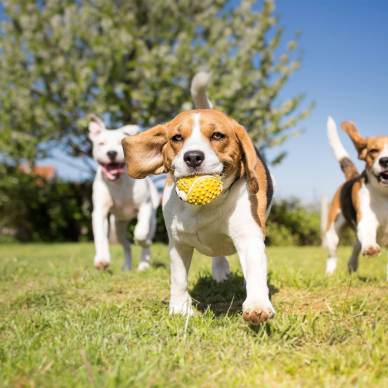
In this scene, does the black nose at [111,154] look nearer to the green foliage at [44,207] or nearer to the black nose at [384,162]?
the black nose at [384,162]

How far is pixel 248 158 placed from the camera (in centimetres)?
311

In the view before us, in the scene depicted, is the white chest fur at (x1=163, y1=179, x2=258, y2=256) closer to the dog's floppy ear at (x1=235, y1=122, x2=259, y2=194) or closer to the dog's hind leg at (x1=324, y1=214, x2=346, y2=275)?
the dog's floppy ear at (x1=235, y1=122, x2=259, y2=194)

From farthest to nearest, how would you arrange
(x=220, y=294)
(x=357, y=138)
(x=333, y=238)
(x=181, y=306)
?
(x=333, y=238) → (x=357, y=138) → (x=220, y=294) → (x=181, y=306)

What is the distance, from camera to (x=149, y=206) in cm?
633

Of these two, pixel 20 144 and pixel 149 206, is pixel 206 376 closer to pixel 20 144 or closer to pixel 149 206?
pixel 149 206

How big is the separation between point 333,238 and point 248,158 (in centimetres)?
380

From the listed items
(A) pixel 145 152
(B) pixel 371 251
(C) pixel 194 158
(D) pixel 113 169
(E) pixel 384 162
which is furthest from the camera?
(D) pixel 113 169

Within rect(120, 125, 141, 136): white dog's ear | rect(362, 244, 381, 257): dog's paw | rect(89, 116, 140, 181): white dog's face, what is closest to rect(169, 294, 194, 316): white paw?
rect(362, 244, 381, 257): dog's paw

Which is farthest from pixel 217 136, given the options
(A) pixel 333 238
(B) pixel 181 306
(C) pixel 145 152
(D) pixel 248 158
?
(A) pixel 333 238

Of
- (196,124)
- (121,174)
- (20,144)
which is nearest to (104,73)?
(20,144)

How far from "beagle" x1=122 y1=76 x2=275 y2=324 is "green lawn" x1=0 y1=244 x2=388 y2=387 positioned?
302 mm

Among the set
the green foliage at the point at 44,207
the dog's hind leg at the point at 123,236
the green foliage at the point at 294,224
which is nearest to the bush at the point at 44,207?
the green foliage at the point at 44,207

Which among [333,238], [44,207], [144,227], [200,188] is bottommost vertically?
[44,207]

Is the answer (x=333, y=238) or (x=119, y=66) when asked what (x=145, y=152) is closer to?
(x=333, y=238)
